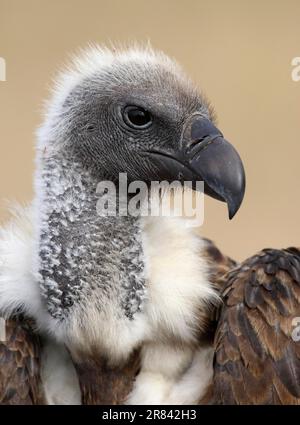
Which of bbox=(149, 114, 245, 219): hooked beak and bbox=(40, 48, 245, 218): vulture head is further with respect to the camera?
bbox=(40, 48, 245, 218): vulture head

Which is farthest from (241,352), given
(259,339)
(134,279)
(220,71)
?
(220,71)

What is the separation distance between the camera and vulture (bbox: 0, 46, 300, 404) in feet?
9.08

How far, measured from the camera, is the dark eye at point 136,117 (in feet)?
9.70

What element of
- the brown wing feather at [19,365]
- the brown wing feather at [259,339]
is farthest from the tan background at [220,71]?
the brown wing feather at [259,339]

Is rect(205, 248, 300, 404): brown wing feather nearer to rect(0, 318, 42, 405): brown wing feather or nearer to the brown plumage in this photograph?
the brown plumage

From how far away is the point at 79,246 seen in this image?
9.27ft

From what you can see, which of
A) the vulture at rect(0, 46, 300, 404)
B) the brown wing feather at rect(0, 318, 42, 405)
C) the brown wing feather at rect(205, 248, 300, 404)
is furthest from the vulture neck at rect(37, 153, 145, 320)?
the brown wing feather at rect(205, 248, 300, 404)

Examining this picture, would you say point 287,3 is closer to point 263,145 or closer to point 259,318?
point 263,145

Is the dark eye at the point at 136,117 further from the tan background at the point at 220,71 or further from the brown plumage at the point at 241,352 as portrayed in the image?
the tan background at the point at 220,71

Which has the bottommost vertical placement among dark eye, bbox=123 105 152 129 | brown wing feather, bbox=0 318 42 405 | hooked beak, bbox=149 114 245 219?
brown wing feather, bbox=0 318 42 405

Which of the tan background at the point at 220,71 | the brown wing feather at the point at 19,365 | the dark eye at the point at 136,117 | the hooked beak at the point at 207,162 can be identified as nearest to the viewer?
the hooked beak at the point at 207,162

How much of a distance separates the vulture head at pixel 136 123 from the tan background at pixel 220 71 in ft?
9.52

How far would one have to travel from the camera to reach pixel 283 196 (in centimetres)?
654
